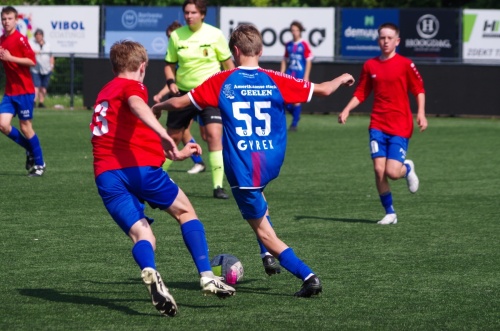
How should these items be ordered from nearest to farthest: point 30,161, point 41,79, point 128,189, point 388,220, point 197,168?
point 128,189, point 388,220, point 30,161, point 197,168, point 41,79

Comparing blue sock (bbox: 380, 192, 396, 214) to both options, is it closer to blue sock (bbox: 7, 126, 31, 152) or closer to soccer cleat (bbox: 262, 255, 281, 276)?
soccer cleat (bbox: 262, 255, 281, 276)

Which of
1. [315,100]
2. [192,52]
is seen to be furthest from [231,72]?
[315,100]

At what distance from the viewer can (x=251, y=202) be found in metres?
7.23

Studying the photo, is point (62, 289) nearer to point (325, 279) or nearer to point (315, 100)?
point (325, 279)

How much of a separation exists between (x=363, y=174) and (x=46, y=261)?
7664 mm

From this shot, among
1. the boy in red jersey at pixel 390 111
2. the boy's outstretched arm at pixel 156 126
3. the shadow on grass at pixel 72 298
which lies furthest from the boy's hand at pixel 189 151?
the boy in red jersey at pixel 390 111

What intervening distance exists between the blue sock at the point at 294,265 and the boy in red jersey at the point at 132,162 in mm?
496

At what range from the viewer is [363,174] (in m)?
15.5

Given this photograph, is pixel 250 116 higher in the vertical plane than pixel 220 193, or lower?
higher

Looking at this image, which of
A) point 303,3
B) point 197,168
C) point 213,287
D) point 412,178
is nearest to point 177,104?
point 213,287

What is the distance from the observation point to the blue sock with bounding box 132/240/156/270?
6605 mm

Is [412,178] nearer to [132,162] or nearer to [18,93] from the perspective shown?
[18,93]

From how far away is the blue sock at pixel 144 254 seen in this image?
6605 mm

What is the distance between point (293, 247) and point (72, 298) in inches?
105
